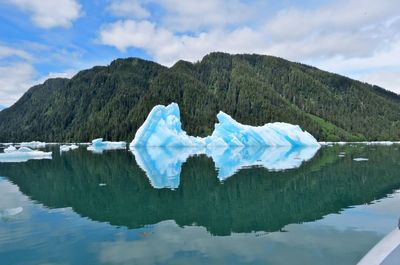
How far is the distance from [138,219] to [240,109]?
590ft

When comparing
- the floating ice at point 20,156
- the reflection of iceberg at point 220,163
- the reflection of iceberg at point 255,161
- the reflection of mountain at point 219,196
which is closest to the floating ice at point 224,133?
the reflection of iceberg at point 220,163

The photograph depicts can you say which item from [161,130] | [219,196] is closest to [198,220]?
[219,196]

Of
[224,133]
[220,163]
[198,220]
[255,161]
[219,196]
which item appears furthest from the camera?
[224,133]

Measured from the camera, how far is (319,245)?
12.2 meters

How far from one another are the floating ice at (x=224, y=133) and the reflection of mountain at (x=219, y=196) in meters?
57.2

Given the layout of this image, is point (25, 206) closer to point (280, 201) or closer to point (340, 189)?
point (280, 201)

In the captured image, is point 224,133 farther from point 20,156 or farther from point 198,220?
point 198,220

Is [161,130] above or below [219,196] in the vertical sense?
above

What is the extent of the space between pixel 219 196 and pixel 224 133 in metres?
77.8

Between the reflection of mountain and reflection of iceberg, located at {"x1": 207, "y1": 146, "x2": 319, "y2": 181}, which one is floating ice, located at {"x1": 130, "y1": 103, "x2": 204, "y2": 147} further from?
the reflection of mountain

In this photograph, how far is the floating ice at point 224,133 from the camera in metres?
91.0

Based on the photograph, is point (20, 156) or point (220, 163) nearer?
point (220, 163)

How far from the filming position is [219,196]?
72.2ft

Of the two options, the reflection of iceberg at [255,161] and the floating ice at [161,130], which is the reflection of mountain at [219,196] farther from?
the floating ice at [161,130]
